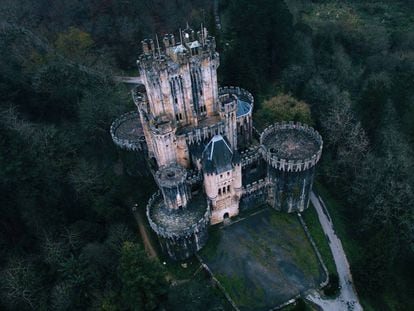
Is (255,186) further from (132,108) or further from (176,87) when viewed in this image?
(132,108)

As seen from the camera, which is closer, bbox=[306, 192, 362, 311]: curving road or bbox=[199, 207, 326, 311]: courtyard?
bbox=[306, 192, 362, 311]: curving road

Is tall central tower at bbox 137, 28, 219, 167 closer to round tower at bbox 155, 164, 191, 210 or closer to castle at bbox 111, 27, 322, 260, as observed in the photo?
castle at bbox 111, 27, 322, 260

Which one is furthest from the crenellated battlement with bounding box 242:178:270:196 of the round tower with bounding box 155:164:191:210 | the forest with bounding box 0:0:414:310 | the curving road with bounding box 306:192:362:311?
the forest with bounding box 0:0:414:310

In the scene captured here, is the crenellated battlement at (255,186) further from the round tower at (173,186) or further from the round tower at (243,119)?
the round tower at (173,186)

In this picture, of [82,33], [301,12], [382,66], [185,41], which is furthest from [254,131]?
[301,12]

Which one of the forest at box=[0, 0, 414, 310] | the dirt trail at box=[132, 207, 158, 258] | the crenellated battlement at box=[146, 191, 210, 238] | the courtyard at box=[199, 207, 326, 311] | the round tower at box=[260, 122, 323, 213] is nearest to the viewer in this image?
the forest at box=[0, 0, 414, 310]

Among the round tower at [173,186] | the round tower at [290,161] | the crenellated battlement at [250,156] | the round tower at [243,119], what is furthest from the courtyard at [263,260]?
the round tower at [243,119]

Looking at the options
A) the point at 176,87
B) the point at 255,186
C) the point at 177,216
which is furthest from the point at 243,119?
the point at 177,216
